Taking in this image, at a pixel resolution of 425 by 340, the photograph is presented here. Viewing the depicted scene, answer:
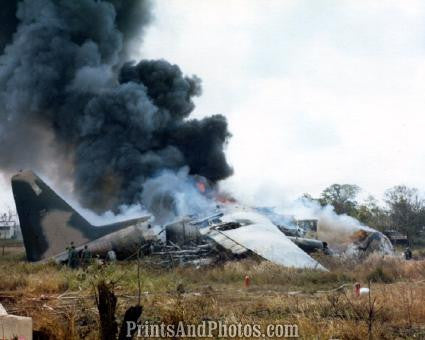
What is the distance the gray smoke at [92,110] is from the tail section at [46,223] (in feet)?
34.7


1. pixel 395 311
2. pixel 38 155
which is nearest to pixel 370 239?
pixel 395 311

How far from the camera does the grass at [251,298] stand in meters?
8.31

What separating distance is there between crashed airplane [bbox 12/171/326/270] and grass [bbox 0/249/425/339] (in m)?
2.18

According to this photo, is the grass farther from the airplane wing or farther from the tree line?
the tree line

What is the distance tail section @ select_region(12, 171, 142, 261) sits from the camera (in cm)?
2344

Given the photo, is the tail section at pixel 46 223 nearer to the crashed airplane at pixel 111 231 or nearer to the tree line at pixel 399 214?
the crashed airplane at pixel 111 231

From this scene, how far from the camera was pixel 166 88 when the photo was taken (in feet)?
141

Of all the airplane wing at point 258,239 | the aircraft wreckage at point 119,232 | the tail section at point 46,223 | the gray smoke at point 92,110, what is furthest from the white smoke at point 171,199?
the tail section at point 46,223

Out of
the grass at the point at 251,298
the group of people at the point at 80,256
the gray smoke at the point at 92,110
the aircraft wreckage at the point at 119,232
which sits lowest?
the grass at the point at 251,298

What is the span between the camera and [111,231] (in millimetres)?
23609

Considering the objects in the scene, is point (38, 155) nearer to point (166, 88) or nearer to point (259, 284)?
point (166, 88)

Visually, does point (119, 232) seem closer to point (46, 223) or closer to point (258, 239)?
point (46, 223)

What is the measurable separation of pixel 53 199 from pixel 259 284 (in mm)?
12277

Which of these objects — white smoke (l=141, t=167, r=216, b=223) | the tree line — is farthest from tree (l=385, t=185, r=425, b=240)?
white smoke (l=141, t=167, r=216, b=223)
